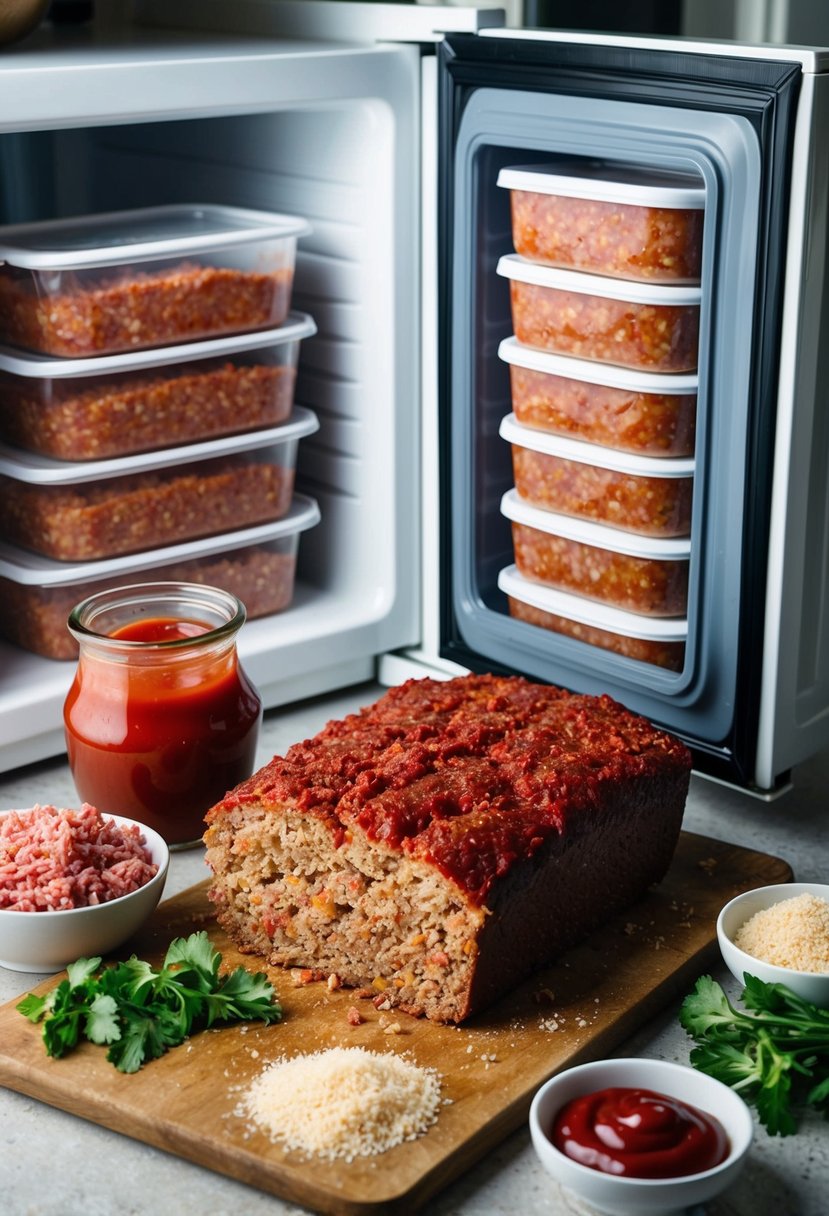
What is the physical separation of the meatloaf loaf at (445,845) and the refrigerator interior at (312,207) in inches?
18.3

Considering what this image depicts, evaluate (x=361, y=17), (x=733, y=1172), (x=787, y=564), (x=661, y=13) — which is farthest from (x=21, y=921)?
(x=661, y=13)

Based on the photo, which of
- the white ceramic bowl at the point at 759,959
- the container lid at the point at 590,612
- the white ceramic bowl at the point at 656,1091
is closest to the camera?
the white ceramic bowl at the point at 656,1091

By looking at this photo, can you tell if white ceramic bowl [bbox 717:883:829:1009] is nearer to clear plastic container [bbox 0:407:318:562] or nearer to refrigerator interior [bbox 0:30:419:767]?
refrigerator interior [bbox 0:30:419:767]

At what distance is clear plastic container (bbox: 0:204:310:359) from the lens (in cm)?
177

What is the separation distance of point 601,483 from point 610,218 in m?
0.30

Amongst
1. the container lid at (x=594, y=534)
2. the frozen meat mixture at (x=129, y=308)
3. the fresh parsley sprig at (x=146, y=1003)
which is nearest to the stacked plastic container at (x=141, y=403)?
the frozen meat mixture at (x=129, y=308)

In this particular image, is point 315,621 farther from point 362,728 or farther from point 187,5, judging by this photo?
point 187,5

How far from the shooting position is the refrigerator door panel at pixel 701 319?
59.1 inches

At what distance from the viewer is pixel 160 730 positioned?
160 cm

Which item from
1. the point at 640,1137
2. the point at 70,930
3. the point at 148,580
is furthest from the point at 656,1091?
the point at 148,580

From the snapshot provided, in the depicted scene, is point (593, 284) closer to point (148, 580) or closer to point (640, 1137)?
point (148, 580)

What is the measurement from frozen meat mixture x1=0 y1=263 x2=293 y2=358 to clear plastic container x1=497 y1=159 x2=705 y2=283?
0.37 metres

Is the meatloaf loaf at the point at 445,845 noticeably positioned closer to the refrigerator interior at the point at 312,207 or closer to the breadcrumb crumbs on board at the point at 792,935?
the breadcrumb crumbs on board at the point at 792,935

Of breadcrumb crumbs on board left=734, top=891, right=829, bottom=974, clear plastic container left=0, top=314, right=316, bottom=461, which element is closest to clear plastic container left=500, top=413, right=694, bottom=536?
clear plastic container left=0, top=314, right=316, bottom=461
